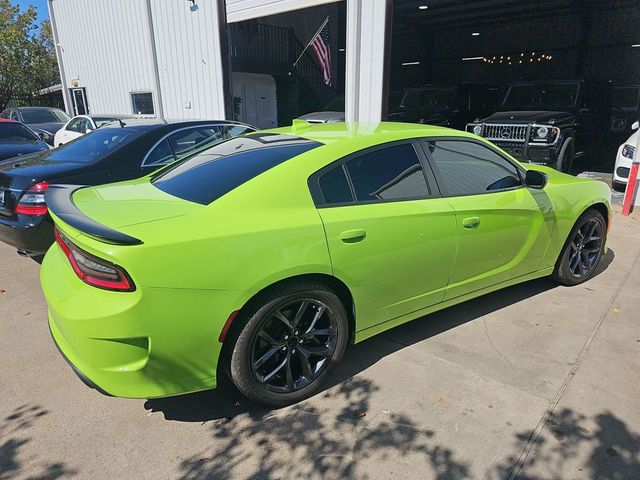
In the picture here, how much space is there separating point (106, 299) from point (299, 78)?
19.6 m

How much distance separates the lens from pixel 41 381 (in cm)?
297

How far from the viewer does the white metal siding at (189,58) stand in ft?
39.5

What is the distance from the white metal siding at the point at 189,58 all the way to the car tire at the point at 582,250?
33.5 ft

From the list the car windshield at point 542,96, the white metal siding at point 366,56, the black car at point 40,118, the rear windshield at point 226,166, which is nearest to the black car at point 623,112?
the car windshield at point 542,96

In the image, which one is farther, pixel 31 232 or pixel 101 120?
pixel 101 120

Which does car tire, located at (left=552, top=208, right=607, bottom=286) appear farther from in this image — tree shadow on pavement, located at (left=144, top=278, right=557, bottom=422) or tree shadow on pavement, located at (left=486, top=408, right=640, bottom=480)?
tree shadow on pavement, located at (left=486, top=408, right=640, bottom=480)

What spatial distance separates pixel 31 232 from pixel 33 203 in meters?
0.27

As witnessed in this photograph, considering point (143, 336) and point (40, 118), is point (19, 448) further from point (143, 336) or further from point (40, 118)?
point (40, 118)

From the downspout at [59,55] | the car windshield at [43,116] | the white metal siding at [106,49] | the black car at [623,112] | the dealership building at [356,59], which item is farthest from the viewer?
the downspout at [59,55]

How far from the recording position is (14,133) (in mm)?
8094

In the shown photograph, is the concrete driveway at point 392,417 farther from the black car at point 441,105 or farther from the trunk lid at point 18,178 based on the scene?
the black car at point 441,105

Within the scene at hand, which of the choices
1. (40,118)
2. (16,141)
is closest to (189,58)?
(16,141)

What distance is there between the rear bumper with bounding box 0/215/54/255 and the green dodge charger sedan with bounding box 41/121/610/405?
1399mm

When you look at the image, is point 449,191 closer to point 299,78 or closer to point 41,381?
point 41,381
